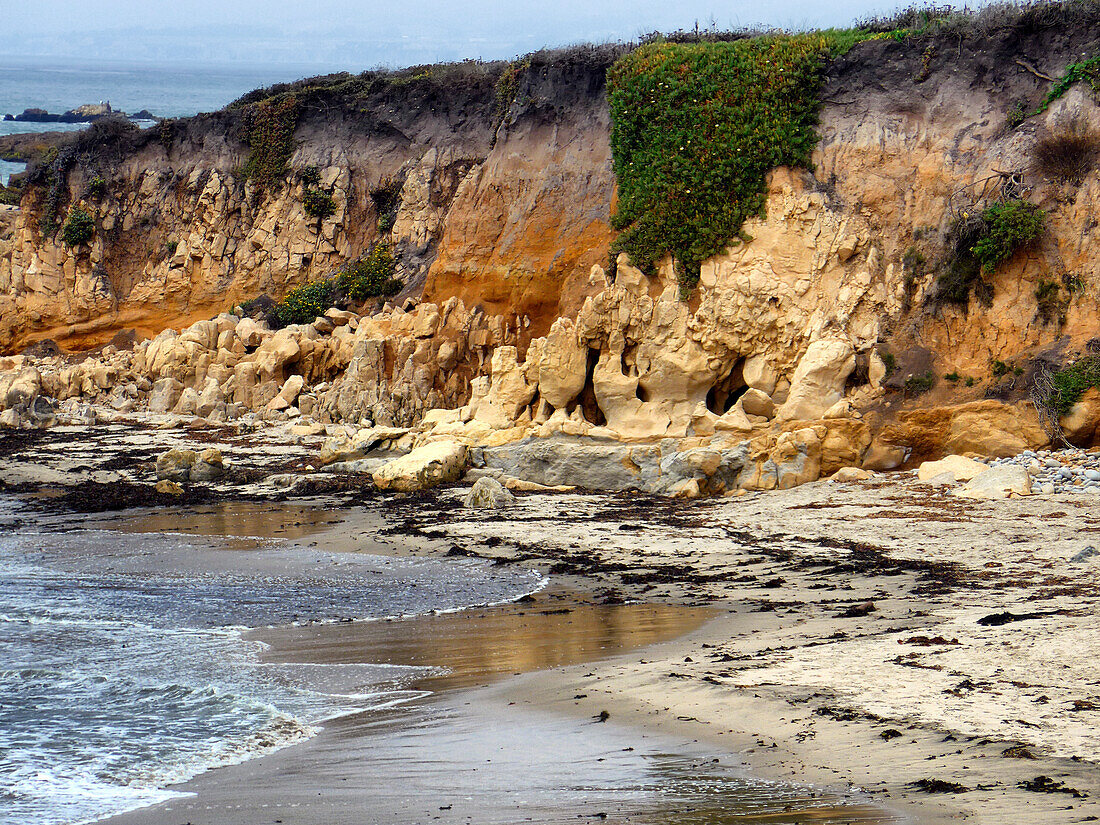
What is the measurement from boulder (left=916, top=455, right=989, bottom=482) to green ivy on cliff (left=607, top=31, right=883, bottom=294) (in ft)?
18.9

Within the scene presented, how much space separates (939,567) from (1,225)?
93.2 feet

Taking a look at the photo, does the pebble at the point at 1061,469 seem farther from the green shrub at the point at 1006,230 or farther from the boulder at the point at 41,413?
the boulder at the point at 41,413

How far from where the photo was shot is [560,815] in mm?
4809

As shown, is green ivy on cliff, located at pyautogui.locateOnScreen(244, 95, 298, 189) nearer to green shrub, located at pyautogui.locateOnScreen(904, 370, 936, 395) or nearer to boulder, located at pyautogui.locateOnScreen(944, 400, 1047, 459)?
green shrub, located at pyautogui.locateOnScreen(904, 370, 936, 395)

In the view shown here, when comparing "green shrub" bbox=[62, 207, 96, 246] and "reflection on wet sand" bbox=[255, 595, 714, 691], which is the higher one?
"green shrub" bbox=[62, 207, 96, 246]

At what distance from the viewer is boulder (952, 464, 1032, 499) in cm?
1168

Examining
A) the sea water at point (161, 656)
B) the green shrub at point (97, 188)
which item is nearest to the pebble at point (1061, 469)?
the sea water at point (161, 656)

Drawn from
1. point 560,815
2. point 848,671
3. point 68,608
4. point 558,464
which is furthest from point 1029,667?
point 558,464

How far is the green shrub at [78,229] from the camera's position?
28.2 meters

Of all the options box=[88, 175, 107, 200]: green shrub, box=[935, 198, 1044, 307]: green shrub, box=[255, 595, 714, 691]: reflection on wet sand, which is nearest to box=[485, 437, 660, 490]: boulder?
box=[935, 198, 1044, 307]: green shrub

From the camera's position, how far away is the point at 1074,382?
1345 centimetres

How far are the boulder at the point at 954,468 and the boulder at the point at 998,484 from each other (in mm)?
262

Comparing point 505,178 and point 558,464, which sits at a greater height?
point 505,178

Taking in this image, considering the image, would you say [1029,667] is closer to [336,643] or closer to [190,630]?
[336,643]
